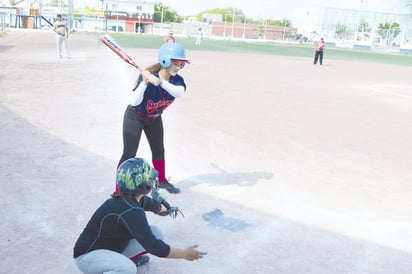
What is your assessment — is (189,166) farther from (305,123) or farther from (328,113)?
(328,113)

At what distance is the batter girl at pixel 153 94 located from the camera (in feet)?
15.1

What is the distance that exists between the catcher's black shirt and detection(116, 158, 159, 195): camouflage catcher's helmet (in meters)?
0.10

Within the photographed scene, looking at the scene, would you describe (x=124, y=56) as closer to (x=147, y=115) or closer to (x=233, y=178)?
(x=147, y=115)

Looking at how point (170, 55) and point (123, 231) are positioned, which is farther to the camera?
point (170, 55)

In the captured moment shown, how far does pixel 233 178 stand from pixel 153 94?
2.13 m

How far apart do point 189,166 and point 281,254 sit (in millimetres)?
2797

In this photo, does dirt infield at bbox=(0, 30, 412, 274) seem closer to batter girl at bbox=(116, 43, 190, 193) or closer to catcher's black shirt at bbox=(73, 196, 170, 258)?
catcher's black shirt at bbox=(73, 196, 170, 258)

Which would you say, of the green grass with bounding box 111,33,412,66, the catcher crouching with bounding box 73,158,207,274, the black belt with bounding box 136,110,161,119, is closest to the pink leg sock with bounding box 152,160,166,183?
the black belt with bounding box 136,110,161,119

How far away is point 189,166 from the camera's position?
6711mm

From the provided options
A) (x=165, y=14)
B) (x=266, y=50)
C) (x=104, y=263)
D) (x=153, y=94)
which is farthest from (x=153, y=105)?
(x=165, y=14)

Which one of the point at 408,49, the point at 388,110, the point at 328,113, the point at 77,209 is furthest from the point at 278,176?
the point at 408,49

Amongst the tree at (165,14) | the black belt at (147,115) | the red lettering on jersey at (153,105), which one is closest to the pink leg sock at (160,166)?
the black belt at (147,115)

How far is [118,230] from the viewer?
308 centimetres

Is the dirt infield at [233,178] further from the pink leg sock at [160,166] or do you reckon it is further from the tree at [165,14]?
the tree at [165,14]
